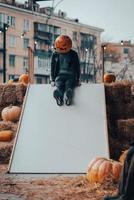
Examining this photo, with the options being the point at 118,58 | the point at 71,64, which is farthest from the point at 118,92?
the point at 118,58

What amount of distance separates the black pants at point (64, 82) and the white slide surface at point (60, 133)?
19 cm

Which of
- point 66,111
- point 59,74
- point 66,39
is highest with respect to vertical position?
point 66,39

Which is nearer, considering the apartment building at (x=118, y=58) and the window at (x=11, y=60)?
the apartment building at (x=118, y=58)

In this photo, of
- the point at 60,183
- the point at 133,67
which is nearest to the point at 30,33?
the point at 133,67

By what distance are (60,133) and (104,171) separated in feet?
7.25

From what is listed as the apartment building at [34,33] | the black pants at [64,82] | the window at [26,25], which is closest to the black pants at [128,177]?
the black pants at [64,82]

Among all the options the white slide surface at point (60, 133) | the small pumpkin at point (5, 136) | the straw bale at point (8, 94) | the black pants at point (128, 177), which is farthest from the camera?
the straw bale at point (8, 94)

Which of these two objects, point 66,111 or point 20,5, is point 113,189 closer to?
point 66,111

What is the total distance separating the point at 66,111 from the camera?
9.58 meters

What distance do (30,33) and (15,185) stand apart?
63.4 meters

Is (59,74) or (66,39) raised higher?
(66,39)

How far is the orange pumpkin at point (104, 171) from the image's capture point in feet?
22.8

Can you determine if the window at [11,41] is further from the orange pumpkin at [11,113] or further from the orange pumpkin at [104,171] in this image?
the orange pumpkin at [104,171]

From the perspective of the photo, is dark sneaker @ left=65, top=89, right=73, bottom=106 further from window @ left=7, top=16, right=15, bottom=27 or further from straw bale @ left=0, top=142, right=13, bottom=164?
window @ left=7, top=16, right=15, bottom=27
